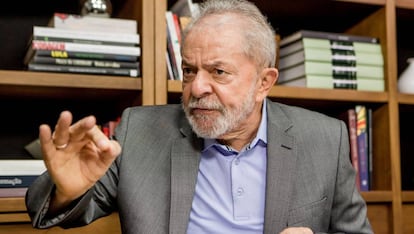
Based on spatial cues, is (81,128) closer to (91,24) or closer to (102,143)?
(102,143)

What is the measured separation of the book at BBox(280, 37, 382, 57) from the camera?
6.82 ft

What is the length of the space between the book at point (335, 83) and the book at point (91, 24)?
0.64 meters

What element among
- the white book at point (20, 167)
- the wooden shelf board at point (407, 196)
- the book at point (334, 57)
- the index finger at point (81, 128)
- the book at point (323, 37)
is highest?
the book at point (323, 37)

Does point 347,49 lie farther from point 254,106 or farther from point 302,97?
point 254,106

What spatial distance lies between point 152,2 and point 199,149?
586 mm

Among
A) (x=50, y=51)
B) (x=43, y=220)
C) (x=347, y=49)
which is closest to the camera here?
(x=43, y=220)

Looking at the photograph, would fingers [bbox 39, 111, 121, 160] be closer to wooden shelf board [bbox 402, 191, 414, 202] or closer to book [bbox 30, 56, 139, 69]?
book [bbox 30, 56, 139, 69]

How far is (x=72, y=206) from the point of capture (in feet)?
4.09

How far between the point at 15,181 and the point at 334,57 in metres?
1.22

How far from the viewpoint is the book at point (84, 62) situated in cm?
175

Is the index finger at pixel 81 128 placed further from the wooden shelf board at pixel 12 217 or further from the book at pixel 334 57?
the book at pixel 334 57

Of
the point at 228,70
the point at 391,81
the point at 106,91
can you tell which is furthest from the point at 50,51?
the point at 391,81

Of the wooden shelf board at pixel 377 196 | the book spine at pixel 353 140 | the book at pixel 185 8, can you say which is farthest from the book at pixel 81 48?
the wooden shelf board at pixel 377 196

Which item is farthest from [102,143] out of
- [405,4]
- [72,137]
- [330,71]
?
[405,4]
